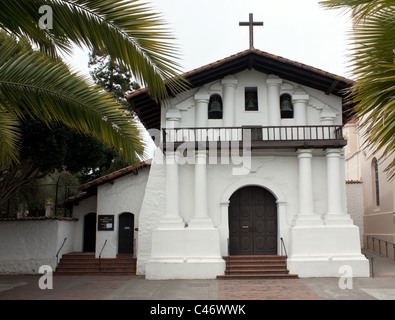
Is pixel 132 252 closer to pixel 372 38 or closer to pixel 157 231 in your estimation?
pixel 157 231

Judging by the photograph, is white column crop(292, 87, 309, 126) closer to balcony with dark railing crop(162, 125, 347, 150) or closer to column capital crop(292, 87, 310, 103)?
column capital crop(292, 87, 310, 103)

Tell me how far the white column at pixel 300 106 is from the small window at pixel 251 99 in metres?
1.34

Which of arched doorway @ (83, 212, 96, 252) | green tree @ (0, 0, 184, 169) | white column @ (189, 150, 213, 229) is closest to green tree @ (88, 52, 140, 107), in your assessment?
arched doorway @ (83, 212, 96, 252)

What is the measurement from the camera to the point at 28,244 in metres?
16.0

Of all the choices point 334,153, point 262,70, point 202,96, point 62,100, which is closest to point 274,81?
point 262,70

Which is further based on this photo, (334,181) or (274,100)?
(274,100)

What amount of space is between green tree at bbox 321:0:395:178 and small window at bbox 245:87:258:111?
34.0ft

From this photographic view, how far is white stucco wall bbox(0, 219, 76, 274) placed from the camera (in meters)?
15.8

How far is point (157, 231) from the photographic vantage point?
13.6 m

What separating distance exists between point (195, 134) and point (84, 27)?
9.97m

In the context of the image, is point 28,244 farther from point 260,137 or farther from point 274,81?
point 274,81

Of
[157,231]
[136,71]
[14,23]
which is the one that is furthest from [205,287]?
[14,23]

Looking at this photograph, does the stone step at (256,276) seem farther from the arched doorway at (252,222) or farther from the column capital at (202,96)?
the column capital at (202,96)

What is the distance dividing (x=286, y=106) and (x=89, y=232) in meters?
10.2
